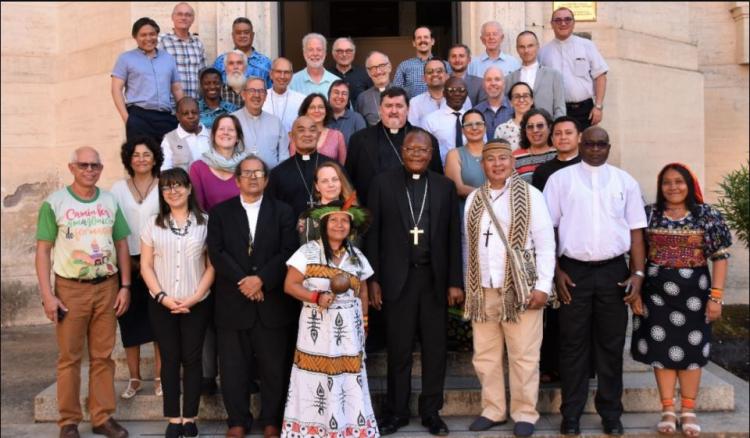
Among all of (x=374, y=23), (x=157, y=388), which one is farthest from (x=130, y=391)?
(x=374, y=23)

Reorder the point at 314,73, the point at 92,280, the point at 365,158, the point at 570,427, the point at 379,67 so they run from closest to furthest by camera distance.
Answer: the point at 92,280 < the point at 570,427 < the point at 365,158 < the point at 379,67 < the point at 314,73

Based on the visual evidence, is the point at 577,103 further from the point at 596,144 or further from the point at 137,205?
the point at 137,205

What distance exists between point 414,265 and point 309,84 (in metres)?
2.56

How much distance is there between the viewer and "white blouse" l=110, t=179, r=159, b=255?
5395mm

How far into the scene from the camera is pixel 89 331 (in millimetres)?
5176

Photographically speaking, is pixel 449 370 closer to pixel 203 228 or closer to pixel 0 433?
pixel 203 228

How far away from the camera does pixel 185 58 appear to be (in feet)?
23.4

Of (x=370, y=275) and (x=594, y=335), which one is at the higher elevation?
(x=370, y=275)

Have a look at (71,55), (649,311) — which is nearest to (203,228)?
(649,311)

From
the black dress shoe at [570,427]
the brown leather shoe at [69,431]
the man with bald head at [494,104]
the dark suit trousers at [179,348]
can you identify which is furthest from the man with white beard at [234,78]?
the black dress shoe at [570,427]

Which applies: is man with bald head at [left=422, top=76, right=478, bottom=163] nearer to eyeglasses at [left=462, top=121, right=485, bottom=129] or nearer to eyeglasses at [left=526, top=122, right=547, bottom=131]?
eyeglasses at [left=462, top=121, right=485, bottom=129]

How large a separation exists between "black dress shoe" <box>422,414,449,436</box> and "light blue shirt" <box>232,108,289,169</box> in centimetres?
227

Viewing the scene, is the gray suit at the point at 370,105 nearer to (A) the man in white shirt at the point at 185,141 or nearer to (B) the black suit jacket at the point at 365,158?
(B) the black suit jacket at the point at 365,158

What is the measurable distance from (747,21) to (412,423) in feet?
23.6
